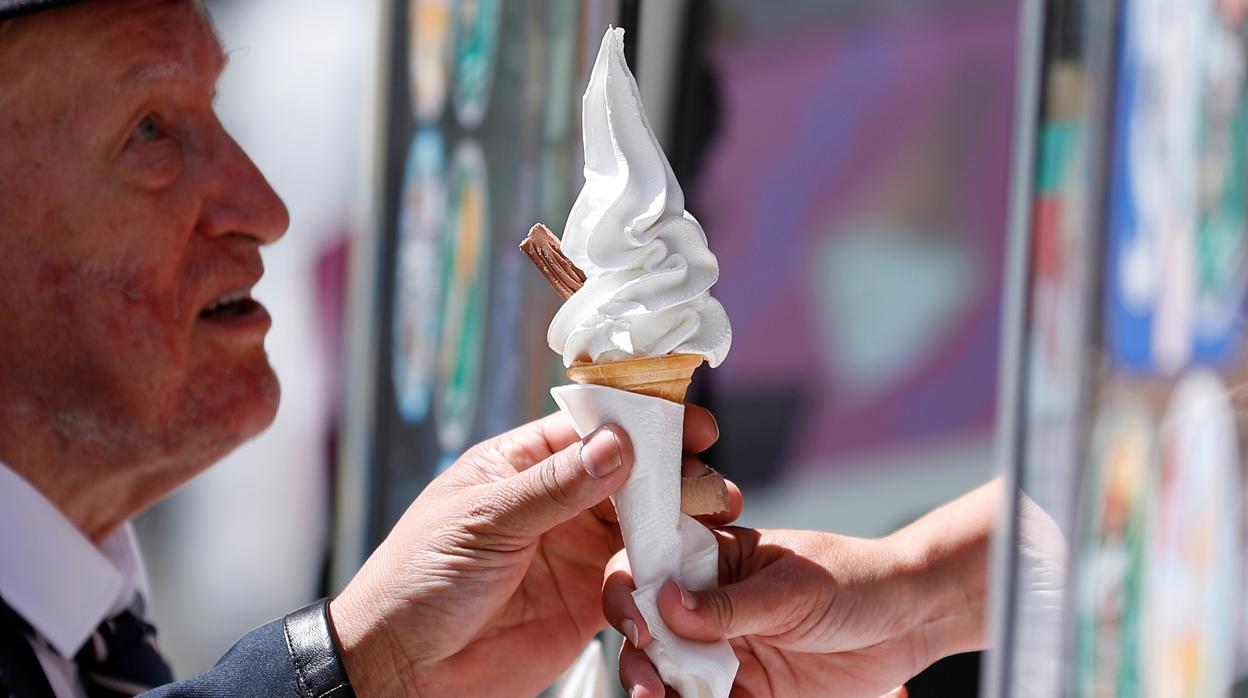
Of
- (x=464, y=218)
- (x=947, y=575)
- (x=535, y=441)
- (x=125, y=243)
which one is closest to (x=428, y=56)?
(x=464, y=218)

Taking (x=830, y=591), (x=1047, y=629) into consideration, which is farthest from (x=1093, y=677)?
(x=830, y=591)

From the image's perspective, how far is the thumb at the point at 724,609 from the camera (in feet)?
4.60

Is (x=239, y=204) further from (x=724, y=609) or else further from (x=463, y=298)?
(x=463, y=298)

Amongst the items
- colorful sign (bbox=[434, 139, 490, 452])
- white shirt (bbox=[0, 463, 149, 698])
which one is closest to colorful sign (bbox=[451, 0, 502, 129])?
colorful sign (bbox=[434, 139, 490, 452])

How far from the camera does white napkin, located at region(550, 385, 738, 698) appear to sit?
1.41m

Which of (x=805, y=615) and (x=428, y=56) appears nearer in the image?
(x=805, y=615)

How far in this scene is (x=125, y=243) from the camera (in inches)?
81.7

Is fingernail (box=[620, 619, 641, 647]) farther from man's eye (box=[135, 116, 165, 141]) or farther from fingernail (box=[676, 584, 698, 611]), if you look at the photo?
man's eye (box=[135, 116, 165, 141])

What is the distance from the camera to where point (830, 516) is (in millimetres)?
3135

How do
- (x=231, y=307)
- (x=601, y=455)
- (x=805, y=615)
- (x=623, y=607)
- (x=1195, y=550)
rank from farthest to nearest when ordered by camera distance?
(x=231, y=307), (x=1195, y=550), (x=805, y=615), (x=623, y=607), (x=601, y=455)

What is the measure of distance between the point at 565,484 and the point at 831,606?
1.48ft

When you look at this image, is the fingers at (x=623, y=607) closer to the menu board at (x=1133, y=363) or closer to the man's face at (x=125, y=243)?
the menu board at (x=1133, y=363)

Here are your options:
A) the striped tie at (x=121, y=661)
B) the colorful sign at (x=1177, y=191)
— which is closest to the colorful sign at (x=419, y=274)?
the striped tie at (x=121, y=661)

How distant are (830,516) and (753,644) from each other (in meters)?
1.45
